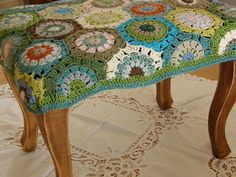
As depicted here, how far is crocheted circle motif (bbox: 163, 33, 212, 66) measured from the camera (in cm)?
70

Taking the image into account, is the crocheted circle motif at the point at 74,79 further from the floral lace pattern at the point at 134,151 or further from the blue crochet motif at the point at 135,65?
the floral lace pattern at the point at 134,151

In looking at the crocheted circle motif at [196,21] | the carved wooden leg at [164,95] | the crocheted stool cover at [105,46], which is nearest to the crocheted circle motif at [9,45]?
the crocheted stool cover at [105,46]

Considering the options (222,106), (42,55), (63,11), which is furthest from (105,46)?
(222,106)

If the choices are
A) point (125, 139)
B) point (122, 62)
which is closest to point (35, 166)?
point (125, 139)

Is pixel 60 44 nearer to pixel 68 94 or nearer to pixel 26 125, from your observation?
pixel 68 94

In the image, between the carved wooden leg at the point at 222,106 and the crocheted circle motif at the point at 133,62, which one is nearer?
the crocheted circle motif at the point at 133,62

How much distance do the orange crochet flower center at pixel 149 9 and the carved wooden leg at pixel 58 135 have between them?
1.04 ft

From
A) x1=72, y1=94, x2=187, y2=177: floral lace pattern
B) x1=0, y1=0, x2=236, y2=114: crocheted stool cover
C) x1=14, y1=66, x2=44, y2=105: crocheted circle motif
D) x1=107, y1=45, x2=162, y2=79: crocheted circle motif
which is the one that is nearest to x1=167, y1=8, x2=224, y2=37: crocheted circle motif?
x1=0, y1=0, x2=236, y2=114: crocheted stool cover

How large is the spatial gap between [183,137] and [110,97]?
1.12 ft

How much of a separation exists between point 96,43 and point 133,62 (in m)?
0.08

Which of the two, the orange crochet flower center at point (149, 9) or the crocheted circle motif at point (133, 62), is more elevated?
the orange crochet flower center at point (149, 9)

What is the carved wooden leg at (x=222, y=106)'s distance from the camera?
840mm

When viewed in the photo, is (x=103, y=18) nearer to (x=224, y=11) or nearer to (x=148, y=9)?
(x=148, y=9)

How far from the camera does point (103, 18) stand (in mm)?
779
